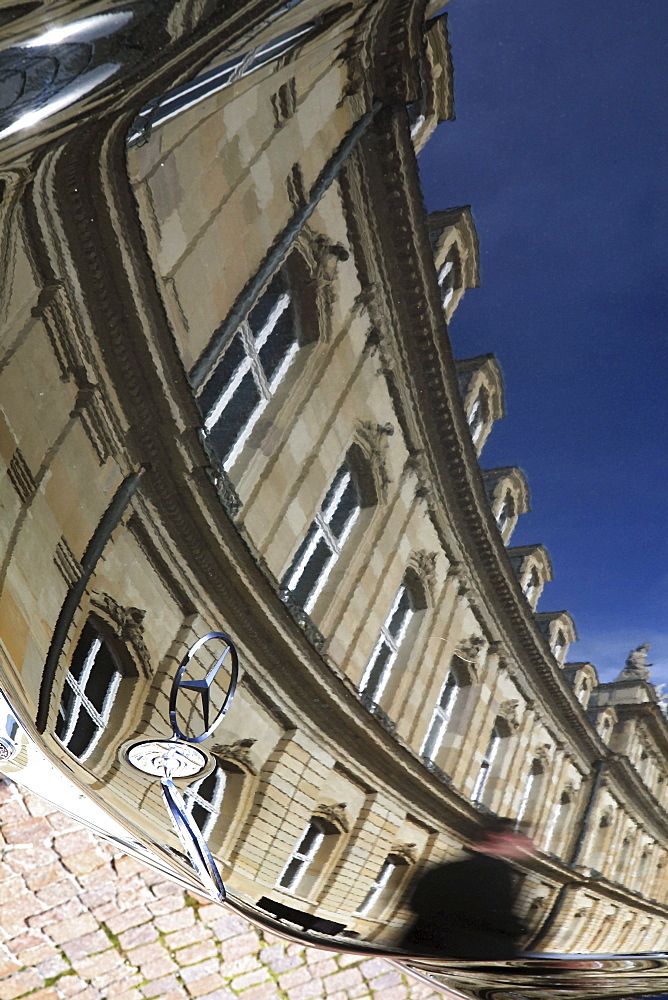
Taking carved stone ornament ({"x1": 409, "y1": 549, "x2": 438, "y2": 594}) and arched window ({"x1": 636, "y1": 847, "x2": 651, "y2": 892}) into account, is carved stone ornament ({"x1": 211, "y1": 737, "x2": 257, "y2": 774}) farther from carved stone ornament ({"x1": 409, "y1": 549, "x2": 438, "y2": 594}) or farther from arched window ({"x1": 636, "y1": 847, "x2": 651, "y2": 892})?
arched window ({"x1": 636, "y1": 847, "x2": 651, "y2": 892})

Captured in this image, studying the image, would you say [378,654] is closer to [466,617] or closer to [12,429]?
[466,617]

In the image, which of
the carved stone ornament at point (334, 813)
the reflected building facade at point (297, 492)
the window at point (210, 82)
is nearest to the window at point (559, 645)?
the reflected building facade at point (297, 492)

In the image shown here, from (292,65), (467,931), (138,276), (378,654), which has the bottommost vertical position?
(467,931)

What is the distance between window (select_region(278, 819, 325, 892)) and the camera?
1249mm

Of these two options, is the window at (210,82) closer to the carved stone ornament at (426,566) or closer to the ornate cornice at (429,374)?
the ornate cornice at (429,374)

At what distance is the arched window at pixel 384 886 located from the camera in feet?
4.32

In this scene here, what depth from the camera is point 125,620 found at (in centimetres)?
98

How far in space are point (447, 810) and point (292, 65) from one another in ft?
3.11

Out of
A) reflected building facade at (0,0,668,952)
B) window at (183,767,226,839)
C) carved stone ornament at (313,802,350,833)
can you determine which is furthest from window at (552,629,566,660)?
window at (183,767,226,839)

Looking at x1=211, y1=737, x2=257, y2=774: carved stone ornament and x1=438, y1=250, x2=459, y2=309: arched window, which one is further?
x1=211, y1=737, x2=257, y2=774: carved stone ornament

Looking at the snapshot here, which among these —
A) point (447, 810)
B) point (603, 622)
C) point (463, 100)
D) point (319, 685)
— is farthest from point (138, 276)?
point (447, 810)

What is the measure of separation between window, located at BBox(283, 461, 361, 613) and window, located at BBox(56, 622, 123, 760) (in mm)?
→ 229

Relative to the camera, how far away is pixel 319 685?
3.47ft

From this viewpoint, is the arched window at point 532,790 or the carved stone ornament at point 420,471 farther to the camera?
the arched window at point 532,790
